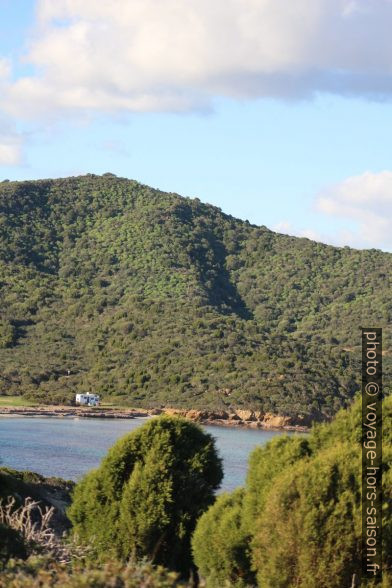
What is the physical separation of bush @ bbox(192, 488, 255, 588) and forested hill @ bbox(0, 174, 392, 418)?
51.4 meters

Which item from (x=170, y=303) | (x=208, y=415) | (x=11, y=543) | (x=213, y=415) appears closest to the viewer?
(x=11, y=543)

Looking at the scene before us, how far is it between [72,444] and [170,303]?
34124 mm

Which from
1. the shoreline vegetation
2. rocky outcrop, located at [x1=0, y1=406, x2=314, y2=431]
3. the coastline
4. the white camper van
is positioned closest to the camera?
the shoreline vegetation

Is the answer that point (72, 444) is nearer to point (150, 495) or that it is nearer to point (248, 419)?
point (248, 419)

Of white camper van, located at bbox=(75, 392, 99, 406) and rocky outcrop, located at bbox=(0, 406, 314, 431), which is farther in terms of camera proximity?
white camper van, located at bbox=(75, 392, 99, 406)

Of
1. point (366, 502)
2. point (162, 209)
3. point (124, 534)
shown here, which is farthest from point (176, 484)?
point (162, 209)

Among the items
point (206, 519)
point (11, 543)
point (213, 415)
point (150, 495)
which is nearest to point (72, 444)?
point (213, 415)

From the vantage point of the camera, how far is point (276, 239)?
117812 millimetres

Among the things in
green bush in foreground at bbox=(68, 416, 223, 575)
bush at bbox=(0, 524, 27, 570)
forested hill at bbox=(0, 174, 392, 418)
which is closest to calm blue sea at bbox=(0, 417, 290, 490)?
forested hill at bbox=(0, 174, 392, 418)

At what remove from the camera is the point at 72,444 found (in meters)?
56.3

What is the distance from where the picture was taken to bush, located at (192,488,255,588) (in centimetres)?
1756

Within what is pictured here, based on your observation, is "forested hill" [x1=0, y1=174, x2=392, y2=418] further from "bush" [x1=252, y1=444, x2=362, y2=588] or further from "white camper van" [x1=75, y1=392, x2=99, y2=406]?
"bush" [x1=252, y1=444, x2=362, y2=588]

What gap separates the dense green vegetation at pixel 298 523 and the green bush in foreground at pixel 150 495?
174cm

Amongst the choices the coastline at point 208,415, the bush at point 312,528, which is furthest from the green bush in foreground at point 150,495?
the coastline at point 208,415
